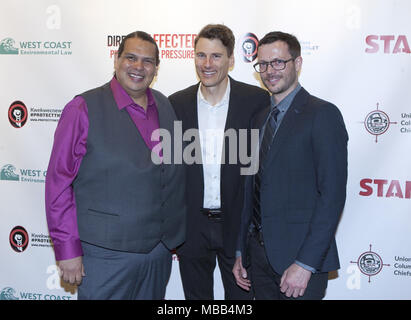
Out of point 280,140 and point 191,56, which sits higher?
point 191,56

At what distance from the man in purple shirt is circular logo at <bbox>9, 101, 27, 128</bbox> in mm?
1479

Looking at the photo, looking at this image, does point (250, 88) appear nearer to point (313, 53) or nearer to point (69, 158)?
point (313, 53)

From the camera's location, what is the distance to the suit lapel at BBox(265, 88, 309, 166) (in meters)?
1.85

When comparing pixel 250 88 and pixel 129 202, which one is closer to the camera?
pixel 129 202

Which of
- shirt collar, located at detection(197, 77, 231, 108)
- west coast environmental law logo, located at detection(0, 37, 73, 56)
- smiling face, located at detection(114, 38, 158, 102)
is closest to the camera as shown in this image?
smiling face, located at detection(114, 38, 158, 102)

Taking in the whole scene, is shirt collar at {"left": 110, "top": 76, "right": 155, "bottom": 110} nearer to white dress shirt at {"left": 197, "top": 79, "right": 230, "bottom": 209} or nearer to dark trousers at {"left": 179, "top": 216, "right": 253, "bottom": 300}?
white dress shirt at {"left": 197, "top": 79, "right": 230, "bottom": 209}

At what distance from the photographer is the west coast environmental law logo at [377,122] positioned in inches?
109

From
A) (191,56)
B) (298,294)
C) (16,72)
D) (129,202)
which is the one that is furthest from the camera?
(16,72)

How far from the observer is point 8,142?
3.27 metres

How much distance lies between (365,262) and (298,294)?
1.30 meters

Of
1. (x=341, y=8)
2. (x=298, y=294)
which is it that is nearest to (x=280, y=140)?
(x=298, y=294)

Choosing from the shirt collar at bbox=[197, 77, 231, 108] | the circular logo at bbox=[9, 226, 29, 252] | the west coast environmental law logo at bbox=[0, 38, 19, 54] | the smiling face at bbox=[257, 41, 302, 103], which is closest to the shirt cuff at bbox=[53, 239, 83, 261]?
the shirt collar at bbox=[197, 77, 231, 108]

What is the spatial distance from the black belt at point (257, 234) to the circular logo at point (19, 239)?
2.14 meters

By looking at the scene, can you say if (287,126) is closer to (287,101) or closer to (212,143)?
(287,101)
